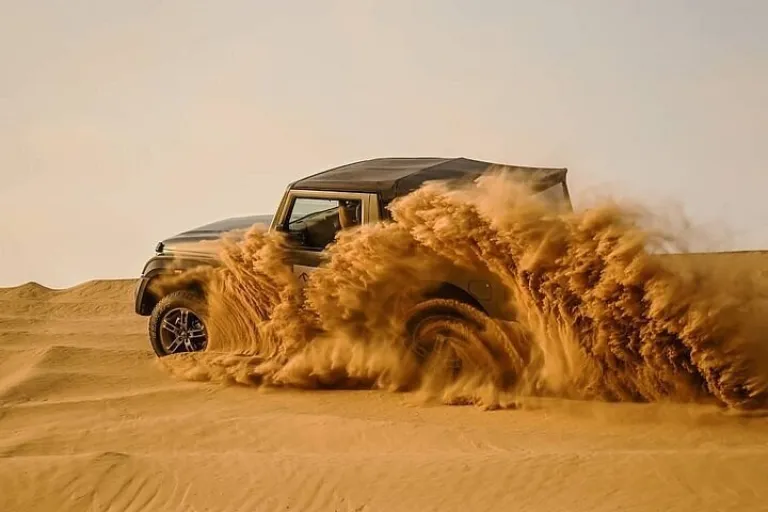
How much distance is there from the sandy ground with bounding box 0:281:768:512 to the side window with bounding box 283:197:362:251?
1.34 meters

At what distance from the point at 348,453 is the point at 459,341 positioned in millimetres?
1672

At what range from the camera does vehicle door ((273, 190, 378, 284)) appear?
750cm

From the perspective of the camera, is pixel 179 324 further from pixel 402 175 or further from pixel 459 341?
pixel 459 341

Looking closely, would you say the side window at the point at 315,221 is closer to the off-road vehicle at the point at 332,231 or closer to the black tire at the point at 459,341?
the off-road vehicle at the point at 332,231

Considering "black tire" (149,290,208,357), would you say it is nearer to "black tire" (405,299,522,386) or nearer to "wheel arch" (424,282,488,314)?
"black tire" (405,299,522,386)

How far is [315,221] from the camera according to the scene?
782 centimetres

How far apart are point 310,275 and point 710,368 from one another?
3.31 meters

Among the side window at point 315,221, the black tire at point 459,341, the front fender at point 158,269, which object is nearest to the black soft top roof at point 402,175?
the side window at point 315,221

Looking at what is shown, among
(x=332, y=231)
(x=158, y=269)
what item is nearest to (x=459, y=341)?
(x=332, y=231)

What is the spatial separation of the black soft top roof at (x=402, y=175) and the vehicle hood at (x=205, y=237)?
0.91 meters

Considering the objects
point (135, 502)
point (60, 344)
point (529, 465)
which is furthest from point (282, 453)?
point (60, 344)

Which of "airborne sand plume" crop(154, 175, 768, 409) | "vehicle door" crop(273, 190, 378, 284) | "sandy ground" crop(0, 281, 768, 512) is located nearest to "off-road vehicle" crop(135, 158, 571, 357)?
"vehicle door" crop(273, 190, 378, 284)

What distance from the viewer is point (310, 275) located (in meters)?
7.57

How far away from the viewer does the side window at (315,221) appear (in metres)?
7.64
